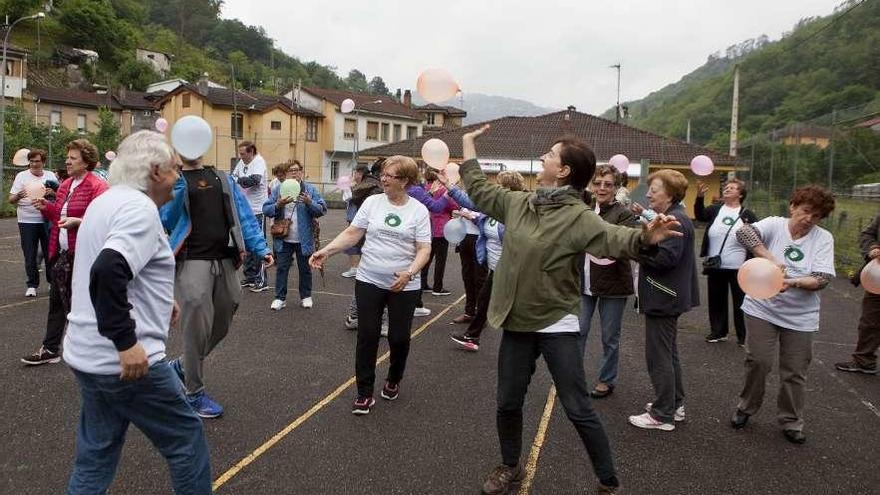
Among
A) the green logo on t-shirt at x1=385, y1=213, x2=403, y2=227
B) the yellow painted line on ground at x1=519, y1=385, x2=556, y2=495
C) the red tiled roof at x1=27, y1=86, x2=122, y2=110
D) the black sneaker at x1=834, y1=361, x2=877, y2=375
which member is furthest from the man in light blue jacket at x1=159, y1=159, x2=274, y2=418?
the red tiled roof at x1=27, y1=86, x2=122, y2=110

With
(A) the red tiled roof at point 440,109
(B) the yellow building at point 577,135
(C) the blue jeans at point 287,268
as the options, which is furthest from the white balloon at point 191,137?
(A) the red tiled roof at point 440,109

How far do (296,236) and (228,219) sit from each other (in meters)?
3.70

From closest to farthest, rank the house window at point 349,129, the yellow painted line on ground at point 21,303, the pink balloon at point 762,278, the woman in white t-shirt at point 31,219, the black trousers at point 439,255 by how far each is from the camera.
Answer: the pink balloon at point 762,278, the yellow painted line on ground at point 21,303, the woman in white t-shirt at point 31,219, the black trousers at point 439,255, the house window at point 349,129

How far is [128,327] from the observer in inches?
86.1

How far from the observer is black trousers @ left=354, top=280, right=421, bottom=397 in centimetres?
432

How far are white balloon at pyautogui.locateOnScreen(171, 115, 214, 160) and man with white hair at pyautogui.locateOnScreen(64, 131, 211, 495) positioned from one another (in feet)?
4.63

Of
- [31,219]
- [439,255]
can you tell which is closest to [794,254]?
[439,255]

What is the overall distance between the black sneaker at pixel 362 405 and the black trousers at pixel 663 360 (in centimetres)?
203

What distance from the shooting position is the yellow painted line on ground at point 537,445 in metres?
3.43

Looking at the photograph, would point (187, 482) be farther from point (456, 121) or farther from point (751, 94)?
point (456, 121)

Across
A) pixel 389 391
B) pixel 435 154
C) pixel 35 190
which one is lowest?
pixel 389 391

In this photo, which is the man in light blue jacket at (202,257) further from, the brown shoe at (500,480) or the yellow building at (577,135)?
the yellow building at (577,135)

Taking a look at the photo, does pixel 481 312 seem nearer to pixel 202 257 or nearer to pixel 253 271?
pixel 202 257

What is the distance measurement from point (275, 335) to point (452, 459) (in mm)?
3406
